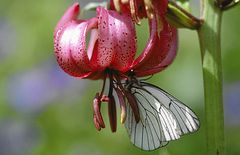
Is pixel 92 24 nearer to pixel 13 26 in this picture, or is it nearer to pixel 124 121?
pixel 124 121

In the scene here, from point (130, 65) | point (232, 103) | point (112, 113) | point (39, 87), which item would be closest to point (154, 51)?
point (130, 65)

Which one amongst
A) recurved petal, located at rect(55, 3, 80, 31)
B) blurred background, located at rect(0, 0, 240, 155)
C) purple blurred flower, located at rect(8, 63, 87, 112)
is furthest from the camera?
purple blurred flower, located at rect(8, 63, 87, 112)

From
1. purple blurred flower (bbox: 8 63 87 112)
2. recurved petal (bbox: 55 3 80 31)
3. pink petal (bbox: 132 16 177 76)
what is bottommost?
purple blurred flower (bbox: 8 63 87 112)

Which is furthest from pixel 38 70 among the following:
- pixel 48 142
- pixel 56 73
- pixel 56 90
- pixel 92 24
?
pixel 92 24

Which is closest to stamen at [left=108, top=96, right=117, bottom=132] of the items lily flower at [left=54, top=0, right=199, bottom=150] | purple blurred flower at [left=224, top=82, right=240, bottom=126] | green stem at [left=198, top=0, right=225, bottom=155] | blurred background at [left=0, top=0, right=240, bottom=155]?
lily flower at [left=54, top=0, right=199, bottom=150]

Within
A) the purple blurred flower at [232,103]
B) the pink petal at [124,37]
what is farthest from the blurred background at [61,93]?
the pink petal at [124,37]

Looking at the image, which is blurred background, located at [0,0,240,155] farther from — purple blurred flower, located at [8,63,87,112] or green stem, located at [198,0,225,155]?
green stem, located at [198,0,225,155]
